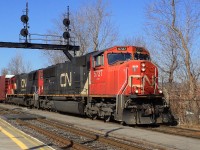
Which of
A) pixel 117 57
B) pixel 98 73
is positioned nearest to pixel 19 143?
pixel 117 57

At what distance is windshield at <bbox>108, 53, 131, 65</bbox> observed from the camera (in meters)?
16.7

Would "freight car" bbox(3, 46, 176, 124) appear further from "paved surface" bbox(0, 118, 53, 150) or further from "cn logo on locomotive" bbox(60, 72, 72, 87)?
"paved surface" bbox(0, 118, 53, 150)

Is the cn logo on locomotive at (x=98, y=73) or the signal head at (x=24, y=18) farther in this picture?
the signal head at (x=24, y=18)

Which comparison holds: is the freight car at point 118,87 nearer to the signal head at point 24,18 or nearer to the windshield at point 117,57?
the windshield at point 117,57

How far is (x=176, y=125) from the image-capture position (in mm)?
16641

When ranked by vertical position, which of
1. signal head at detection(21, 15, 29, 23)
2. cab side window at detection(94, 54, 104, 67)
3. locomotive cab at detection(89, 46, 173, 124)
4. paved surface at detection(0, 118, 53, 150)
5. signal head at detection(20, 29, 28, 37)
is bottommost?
paved surface at detection(0, 118, 53, 150)

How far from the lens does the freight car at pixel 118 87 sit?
50.8ft

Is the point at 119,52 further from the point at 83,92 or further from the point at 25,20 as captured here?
the point at 25,20

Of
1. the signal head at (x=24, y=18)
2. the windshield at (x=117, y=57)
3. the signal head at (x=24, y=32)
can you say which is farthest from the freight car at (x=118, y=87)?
the signal head at (x=24, y=18)

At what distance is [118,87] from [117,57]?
5.44 ft

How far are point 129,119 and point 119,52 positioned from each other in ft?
11.3

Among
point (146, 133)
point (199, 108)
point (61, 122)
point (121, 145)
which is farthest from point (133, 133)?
point (61, 122)

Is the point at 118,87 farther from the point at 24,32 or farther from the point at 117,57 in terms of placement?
the point at 24,32

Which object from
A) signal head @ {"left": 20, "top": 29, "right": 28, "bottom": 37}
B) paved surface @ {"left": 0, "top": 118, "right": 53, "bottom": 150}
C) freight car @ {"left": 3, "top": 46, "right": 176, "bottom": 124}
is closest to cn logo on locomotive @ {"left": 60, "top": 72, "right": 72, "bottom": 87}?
freight car @ {"left": 3, "top": 46, "right": 176, "bottom": 124}
